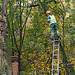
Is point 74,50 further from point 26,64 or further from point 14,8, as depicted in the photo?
point 14,8

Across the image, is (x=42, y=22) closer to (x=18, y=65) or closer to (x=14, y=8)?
(x=14, y=8)

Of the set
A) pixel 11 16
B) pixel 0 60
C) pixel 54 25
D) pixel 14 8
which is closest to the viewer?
pixel 0 60

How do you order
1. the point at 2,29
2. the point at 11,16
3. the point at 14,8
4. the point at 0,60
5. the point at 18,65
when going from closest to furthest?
the point at 0,60 → the point at 2,29 → the point at 11,16 → the point at 14,8 → the point at 18,65

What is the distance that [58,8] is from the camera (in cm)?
1188

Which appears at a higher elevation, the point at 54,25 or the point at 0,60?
the point at 54,25

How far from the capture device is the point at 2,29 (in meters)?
7.91

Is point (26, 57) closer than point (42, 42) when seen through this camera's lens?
No

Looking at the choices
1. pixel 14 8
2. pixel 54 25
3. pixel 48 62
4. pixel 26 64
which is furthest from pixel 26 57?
pixel 54 25

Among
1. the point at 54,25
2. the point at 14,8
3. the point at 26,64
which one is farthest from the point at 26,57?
the point at 54,25

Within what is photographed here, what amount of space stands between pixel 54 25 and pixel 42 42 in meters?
3.46

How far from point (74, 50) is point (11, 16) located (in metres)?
5.08

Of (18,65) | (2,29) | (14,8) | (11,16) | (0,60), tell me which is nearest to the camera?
(0,60)

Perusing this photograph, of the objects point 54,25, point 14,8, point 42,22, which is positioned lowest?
point 54,25

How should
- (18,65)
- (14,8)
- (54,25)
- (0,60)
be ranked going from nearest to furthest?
(0,60)
(54,25)
(14,8)
(18,65)
